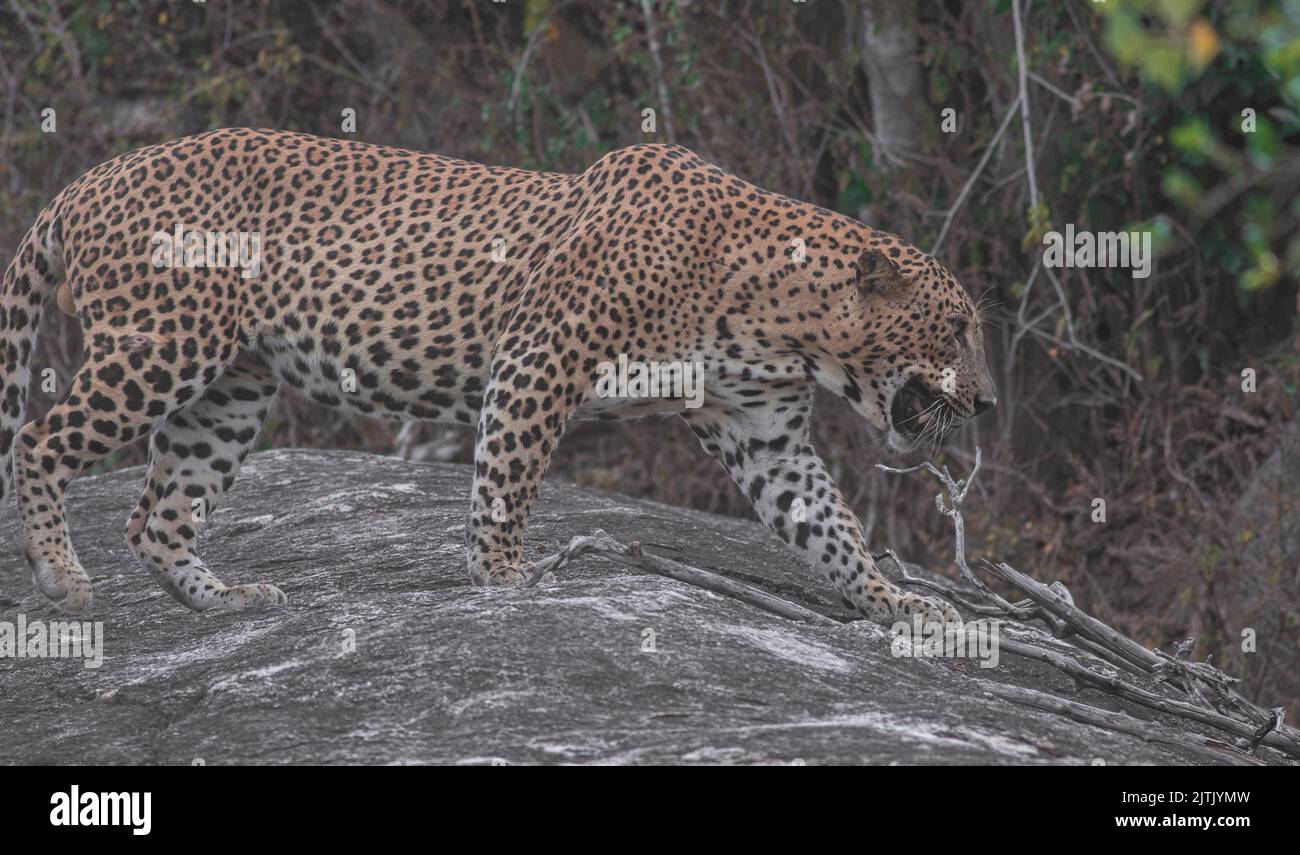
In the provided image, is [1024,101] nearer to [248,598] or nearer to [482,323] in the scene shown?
[482,323]

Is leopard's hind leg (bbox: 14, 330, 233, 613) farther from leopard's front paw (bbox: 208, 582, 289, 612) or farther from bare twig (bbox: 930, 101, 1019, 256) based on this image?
bare twig (bbox: 930, 101, 1019, 256)

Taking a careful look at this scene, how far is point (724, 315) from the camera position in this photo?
592 centimetres

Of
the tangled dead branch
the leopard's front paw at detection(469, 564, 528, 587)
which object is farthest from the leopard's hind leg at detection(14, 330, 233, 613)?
the tangled dead branch

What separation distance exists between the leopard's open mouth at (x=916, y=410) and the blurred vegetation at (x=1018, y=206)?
2.92 m

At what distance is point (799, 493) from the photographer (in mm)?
6188

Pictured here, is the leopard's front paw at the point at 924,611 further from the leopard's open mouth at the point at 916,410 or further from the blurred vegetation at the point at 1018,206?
the blurred vegetation at the point at 1018,206

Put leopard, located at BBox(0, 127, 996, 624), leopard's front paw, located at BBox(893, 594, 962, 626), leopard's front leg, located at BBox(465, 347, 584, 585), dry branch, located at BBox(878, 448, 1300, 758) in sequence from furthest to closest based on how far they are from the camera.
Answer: leopard's front paw, located at BBox(893, 594, 962, 626)
leopard, located at BBox(0, 127, 996, 624)
leopard's front leg, located at BBox(465, 347, 584, 585)
dry branch, located at BBox(878, 448, 1300, 758)

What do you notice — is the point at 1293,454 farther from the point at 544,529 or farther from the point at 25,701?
the point at 25,701

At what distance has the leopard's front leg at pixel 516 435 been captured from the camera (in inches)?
222

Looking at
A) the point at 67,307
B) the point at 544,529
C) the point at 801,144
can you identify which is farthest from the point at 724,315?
the point at 801,144

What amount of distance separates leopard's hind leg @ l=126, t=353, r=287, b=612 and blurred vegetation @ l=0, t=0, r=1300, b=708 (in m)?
4.24

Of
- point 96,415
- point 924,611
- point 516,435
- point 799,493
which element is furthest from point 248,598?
point 924,611

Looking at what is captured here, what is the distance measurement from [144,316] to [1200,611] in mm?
5387

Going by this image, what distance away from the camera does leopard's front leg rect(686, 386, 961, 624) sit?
611cm
